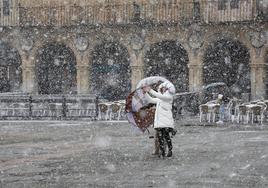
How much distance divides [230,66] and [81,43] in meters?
7.19

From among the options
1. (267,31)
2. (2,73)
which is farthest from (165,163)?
(2,73)

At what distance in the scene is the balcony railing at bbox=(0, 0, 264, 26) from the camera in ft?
106

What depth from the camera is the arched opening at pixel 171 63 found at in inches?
1380

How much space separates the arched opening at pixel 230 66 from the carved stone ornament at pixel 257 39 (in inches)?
106

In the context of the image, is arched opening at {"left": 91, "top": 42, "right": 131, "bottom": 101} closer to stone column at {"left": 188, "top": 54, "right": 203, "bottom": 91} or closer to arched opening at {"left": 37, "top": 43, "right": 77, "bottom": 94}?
arched opening at {"left": 37, "top": 43, "right": 77, "bottom": 94}

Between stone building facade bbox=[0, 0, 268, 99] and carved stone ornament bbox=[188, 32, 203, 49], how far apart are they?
0.05 m

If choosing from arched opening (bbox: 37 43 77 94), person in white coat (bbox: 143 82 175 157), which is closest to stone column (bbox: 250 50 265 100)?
arched opening (bbox: 37 43 77 94)

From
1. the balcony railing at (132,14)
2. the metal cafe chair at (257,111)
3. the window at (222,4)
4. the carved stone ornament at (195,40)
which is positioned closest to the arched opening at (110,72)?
the balcony railing at (132,14)

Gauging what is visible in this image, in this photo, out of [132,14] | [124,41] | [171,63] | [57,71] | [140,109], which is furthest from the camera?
[57,71]

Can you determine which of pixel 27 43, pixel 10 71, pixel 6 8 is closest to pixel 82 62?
pixel 27 43

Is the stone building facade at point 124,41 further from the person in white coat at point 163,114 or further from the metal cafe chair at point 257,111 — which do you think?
the person in white coat at point 163,114

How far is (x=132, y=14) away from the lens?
34.1m

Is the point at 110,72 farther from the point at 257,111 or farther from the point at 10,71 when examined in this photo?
the point at 257,111

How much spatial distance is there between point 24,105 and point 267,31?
35.7 ft
